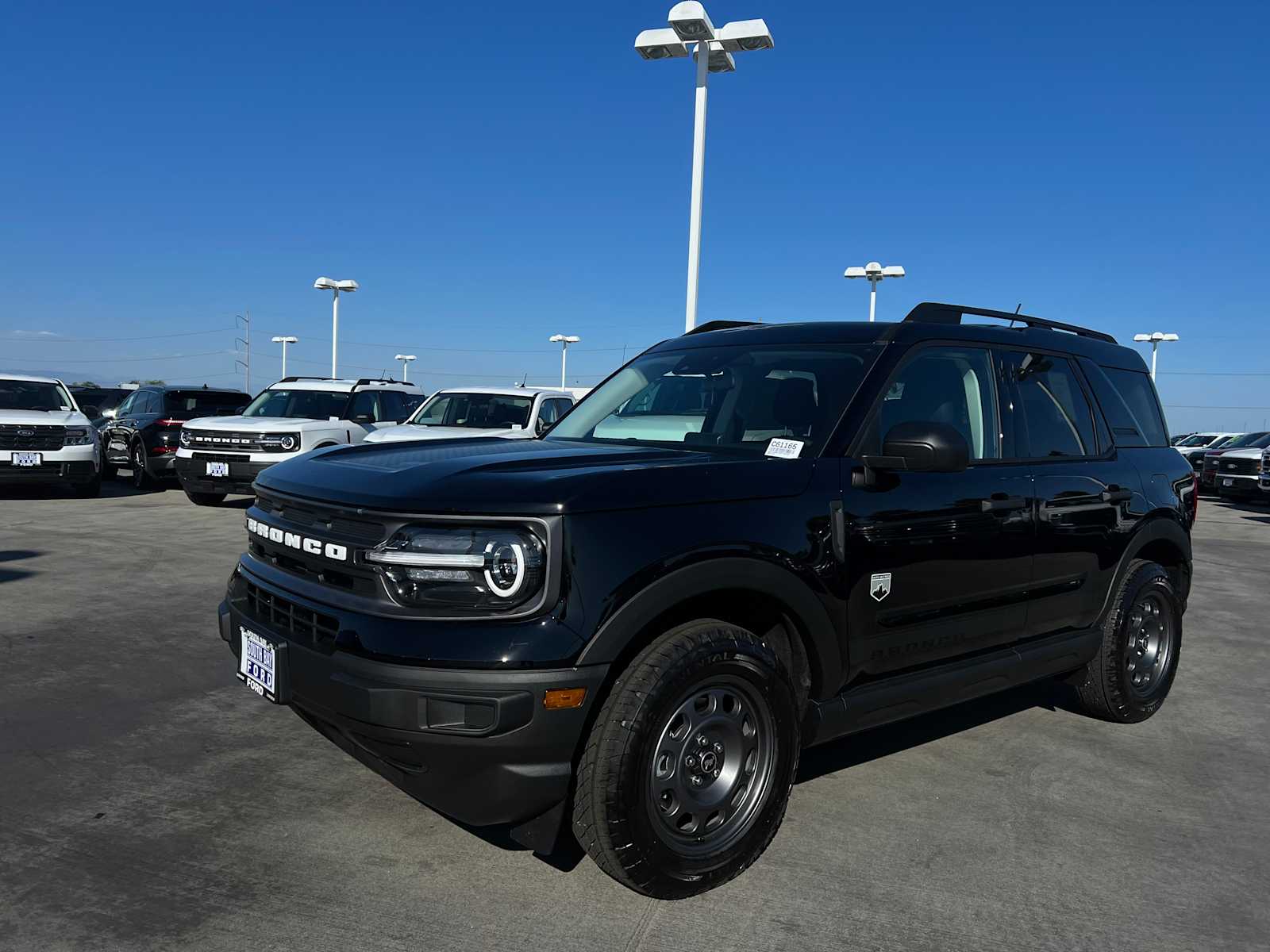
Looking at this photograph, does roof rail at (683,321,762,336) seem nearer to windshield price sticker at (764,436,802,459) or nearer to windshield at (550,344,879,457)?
windshield at (550,344,879,457)

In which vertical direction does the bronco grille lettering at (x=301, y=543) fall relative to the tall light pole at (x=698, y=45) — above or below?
below

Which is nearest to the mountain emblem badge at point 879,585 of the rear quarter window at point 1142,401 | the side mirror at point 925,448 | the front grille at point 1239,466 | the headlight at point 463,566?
the side mirror at point 925,448

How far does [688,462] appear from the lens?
318 cm

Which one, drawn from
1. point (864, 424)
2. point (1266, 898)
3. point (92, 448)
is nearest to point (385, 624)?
point (864, 424)

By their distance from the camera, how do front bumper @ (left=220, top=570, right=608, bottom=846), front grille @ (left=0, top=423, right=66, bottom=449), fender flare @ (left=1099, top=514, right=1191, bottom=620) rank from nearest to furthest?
front bumper @ (left=220, top=570, right=608, bottom=846), fender flare @ (left=1099, top=514, right=1191, bottom=620), front grille @ (left=0, top=423, right=66, bottom=449)

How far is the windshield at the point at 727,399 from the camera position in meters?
3.68

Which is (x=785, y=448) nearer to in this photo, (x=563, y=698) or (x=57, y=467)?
(x=563, y=698)

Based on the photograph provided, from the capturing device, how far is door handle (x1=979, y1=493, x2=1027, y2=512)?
3871 millimetres

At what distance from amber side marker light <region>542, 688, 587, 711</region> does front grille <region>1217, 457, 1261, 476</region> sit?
22.8 m

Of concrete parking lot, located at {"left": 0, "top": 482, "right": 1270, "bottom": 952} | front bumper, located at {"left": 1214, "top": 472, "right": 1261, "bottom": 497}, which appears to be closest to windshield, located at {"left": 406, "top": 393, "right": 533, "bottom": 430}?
concrete parking lot, located at {"left": 0, "top": 482, "right": 1270, "bottom": 952}

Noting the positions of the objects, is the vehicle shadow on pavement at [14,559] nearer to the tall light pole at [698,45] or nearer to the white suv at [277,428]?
the white suv at [277,428]

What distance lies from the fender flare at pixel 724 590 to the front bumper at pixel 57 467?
13.5 metres

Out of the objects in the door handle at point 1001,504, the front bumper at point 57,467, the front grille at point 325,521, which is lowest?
the front bumper at point 57,467

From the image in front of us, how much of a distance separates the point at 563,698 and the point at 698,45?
14.0m
